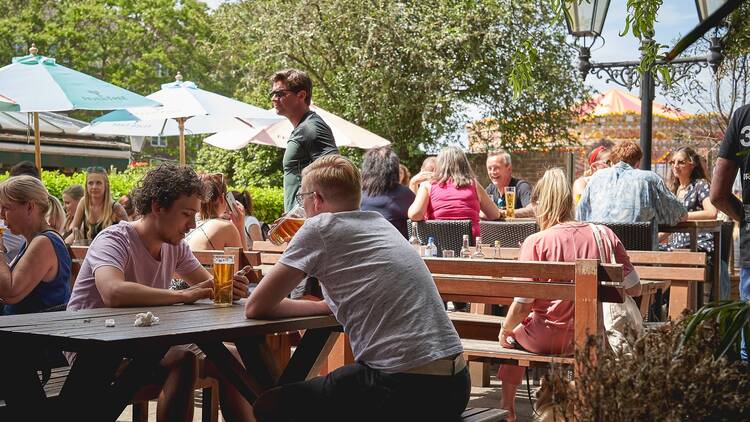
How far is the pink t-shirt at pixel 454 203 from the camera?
7641 mm

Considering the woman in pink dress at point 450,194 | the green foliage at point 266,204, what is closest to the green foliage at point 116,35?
the green foliage at point 266,204

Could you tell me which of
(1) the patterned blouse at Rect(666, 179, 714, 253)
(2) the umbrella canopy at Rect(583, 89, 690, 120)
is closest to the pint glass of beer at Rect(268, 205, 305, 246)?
(1) the patterned blouse at Rect(666, 179, 714, 253)

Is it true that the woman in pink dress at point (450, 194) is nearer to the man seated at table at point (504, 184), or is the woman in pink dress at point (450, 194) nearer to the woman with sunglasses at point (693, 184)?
the man seated at table at point (504, 184)

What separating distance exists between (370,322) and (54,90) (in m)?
6.57

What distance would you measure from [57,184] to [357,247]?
11940mm

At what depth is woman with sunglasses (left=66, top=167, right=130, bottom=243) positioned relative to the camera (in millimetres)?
7949

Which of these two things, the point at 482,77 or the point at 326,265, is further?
the point at 482,77

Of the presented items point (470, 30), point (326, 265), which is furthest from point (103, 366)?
point (470, 30)

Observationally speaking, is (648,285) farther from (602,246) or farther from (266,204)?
(266,204)

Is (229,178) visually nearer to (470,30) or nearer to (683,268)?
(470,30)

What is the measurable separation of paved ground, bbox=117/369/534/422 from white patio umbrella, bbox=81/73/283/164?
16.0 feet

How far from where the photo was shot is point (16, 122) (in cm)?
1539

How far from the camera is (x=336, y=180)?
3357mm

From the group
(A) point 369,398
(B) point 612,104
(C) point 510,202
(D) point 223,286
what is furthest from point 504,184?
(B) point 612,104
